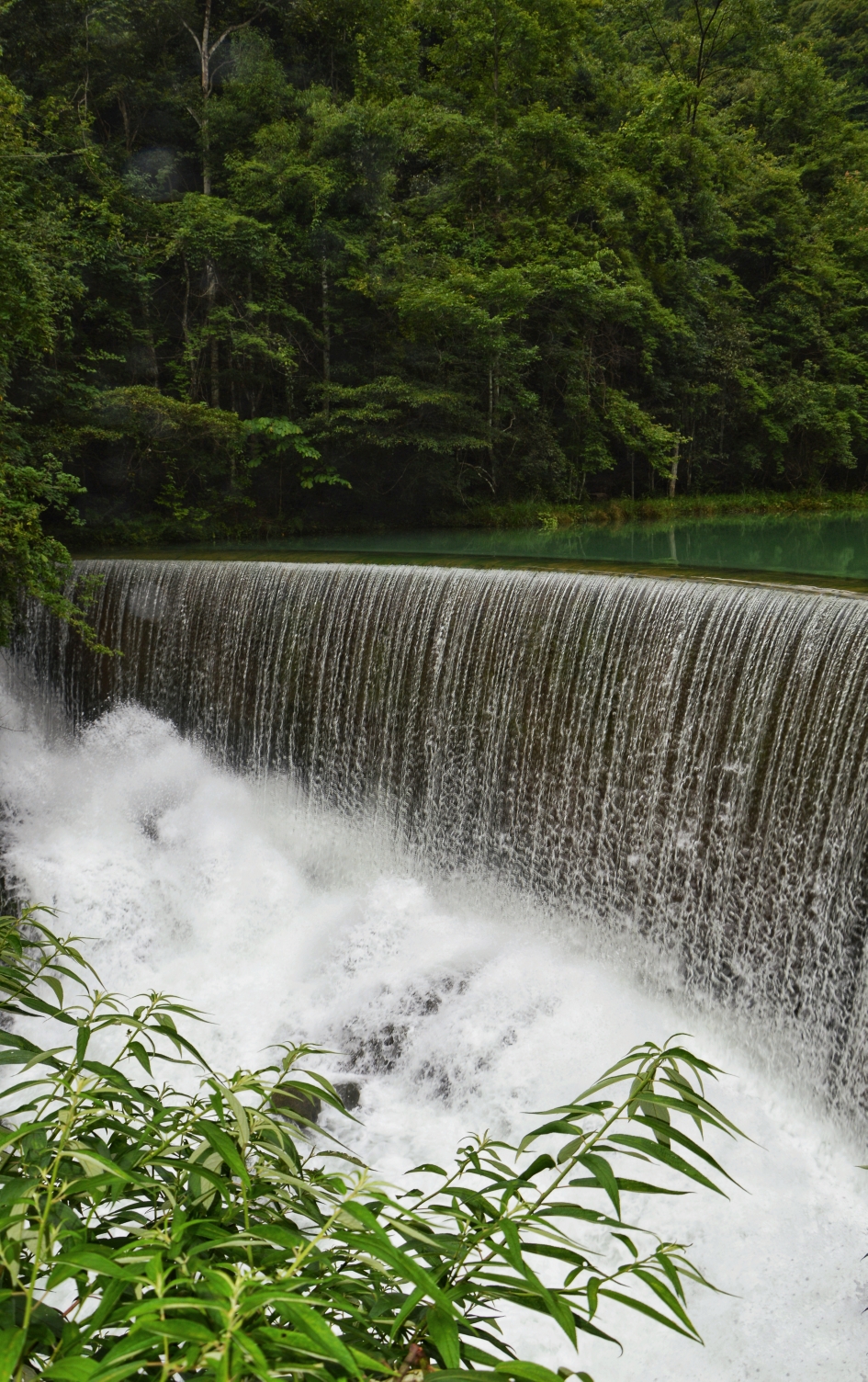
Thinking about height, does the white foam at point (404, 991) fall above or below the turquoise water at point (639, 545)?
below

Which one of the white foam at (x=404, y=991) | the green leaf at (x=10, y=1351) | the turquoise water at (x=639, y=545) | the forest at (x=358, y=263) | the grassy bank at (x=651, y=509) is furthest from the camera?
the grassy bank at (x=651, y=509)

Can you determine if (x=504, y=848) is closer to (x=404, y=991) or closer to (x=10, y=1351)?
(x=404, y=991)

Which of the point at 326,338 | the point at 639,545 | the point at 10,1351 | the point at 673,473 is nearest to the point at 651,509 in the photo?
the point at 673,473

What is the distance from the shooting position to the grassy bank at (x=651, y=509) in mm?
15573

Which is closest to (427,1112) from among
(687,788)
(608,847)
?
(608,847)

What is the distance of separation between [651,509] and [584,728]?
13066 millimetres

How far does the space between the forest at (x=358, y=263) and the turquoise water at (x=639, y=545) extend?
1278 millimetres

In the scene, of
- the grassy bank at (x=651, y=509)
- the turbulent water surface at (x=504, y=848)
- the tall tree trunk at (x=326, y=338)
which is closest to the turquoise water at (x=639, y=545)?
the grassy bank at (x=651, y=509)

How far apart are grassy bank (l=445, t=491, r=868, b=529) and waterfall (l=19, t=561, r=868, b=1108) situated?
7685mm

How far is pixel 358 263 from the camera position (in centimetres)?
1421

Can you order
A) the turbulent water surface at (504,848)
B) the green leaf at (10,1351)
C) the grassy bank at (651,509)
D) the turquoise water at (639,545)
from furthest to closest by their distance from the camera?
1. the grassy bank at (651,509)
2. the turquoise water at (639,545)
3. the turbulent water surface at (504,848)
4. the green leaf at (10,1351)

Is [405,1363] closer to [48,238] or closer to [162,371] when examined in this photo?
[48,238]

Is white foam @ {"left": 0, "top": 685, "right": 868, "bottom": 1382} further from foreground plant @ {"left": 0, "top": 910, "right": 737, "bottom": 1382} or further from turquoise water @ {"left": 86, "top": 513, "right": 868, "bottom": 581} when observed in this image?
foreground plant @ {"left": 0, "top": 910, "right": 737, "bottom": 1382}

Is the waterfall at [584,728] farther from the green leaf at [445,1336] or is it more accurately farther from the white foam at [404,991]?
the green leaf at [445,1336]
